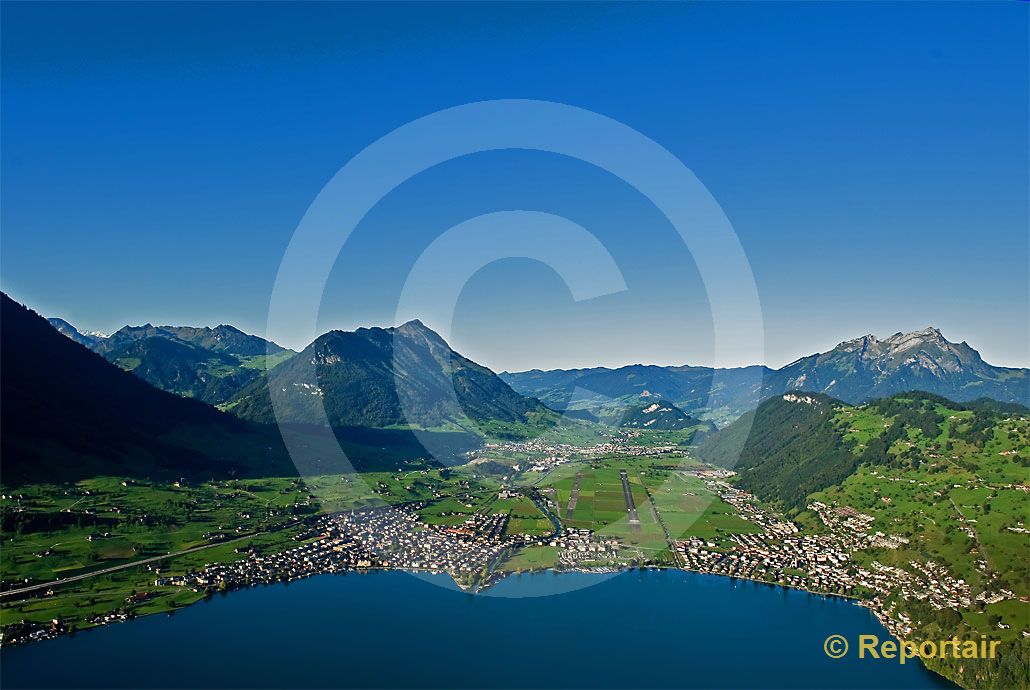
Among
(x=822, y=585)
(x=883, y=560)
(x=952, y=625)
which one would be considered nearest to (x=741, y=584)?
(x=822, y=585)

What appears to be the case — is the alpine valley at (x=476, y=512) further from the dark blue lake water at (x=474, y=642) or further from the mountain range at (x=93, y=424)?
the dark blue lake water at (x=474, y=642)

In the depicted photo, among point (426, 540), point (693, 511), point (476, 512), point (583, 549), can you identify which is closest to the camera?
point (583, 549)

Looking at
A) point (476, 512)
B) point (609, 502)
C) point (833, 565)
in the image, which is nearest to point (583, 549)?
point (476, 512)

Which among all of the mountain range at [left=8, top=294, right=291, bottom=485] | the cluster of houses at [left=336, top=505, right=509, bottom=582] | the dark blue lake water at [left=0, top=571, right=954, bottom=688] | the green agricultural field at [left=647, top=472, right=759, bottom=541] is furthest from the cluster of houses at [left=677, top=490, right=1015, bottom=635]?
the mountain range at [left=8, top=294, right=291, bottom=485]

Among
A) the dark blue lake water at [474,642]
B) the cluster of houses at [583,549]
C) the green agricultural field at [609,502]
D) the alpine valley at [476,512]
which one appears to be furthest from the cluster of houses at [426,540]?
the green agricultural field at [609,502]

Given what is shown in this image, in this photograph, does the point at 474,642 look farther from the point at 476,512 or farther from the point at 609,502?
the point at 609,502

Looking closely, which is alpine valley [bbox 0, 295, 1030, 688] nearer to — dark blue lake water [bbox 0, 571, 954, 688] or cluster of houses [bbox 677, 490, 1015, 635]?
cluster of houses [bbox 677, 490, 1015, 635]

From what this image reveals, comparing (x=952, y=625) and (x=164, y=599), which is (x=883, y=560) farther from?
(x=164, y=599)

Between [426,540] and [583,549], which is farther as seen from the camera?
[426,540]
